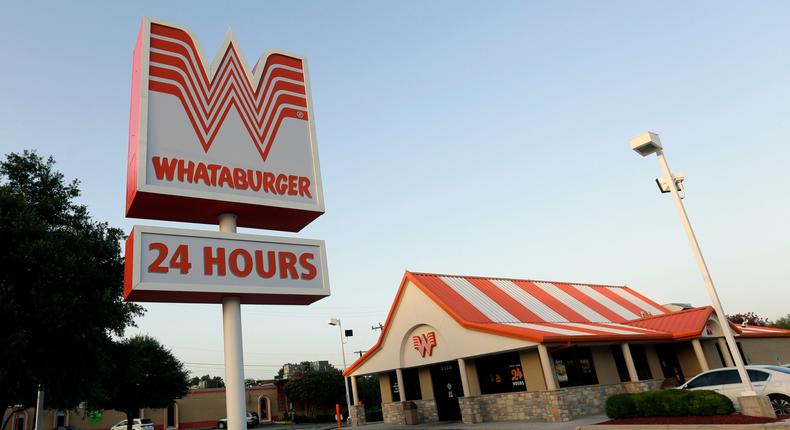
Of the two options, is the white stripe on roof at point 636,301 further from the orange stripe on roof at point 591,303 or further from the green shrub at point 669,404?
the green shrub at point 669,404

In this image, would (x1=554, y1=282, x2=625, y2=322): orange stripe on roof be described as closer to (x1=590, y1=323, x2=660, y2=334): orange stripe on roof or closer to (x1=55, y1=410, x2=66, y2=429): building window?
(x1=590, y1=323, x2=660, y2=334): orange stripe on roof

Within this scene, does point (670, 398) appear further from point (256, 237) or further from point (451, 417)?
point (256, 237)

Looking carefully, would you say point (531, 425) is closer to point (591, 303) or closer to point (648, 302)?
point (591, 303)

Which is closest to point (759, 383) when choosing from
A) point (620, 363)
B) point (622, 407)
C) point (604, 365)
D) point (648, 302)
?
point (622, 407)

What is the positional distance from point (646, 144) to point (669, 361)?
18.0 meters

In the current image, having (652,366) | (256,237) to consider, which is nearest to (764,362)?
(652,366)

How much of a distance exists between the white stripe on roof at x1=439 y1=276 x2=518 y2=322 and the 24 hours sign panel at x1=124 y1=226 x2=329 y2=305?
53.7 feet

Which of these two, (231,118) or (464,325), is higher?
(231,118)

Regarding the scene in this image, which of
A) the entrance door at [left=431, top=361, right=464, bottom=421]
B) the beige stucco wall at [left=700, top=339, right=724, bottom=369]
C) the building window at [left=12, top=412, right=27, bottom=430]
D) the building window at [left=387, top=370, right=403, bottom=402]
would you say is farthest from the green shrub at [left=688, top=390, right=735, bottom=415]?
the building window at [left=12, top=412, right=27, bottom=430]

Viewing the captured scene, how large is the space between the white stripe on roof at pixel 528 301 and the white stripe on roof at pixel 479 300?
2121 millimetres

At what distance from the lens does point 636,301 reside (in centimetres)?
3531

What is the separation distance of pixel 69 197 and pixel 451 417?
21.4 meters

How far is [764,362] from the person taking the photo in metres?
31.3

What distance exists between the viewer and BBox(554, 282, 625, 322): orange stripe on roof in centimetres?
3022
